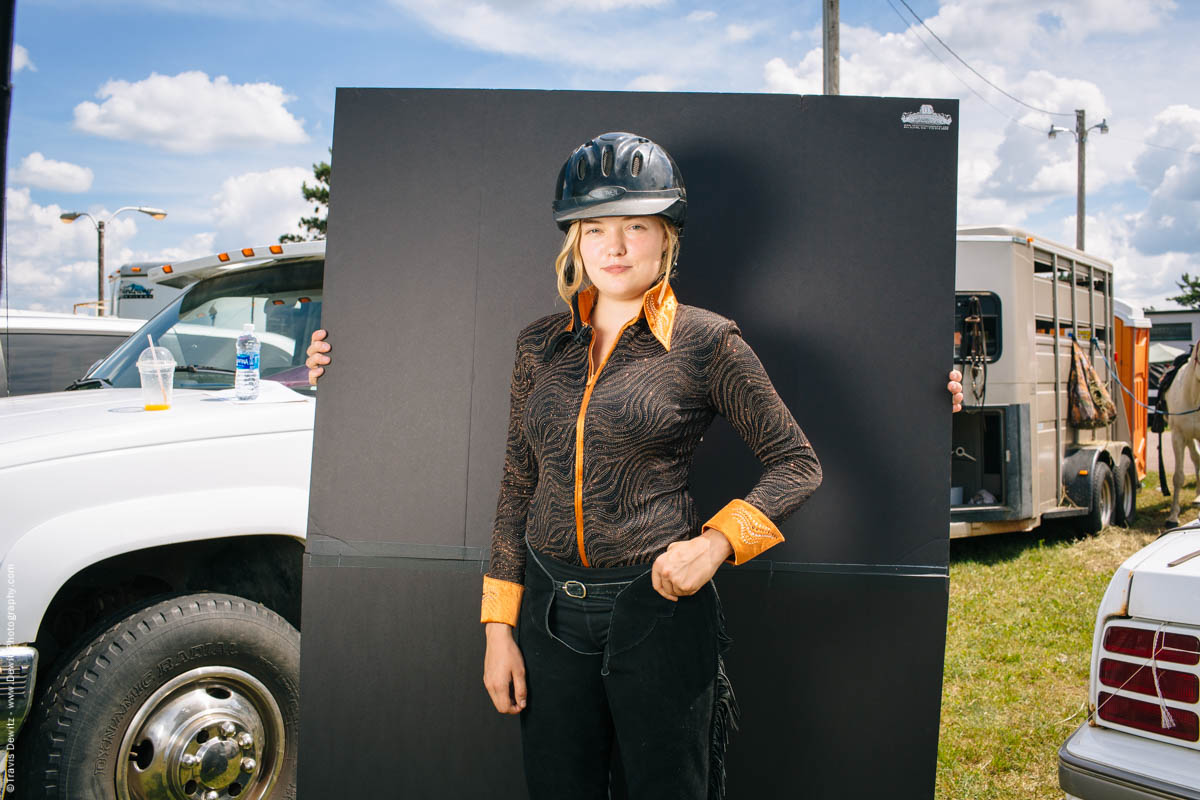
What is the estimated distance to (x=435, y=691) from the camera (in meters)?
2.85

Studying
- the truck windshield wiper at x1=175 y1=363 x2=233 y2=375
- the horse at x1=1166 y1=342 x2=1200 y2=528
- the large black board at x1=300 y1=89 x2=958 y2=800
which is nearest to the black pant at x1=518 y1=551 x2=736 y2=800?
the large black board at x1=300 y1=89 x2=958 y2=800

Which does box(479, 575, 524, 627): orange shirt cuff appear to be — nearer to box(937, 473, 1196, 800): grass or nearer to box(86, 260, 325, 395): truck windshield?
box(86, 260, 325, 395): truck windshield

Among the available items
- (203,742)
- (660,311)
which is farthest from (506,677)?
(203,742)

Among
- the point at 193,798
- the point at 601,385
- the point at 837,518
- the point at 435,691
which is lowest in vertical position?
the point at 193,798

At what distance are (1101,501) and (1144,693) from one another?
24.0 ft

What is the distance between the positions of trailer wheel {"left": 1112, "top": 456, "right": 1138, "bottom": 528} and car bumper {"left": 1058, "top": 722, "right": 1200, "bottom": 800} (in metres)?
7.97

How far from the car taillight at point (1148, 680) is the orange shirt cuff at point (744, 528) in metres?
1.22

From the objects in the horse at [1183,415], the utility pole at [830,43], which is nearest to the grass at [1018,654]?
the horse at [1183,415]

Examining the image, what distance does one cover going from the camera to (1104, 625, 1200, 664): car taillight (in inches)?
89.1

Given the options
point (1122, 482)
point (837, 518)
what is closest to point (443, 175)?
point (837, 518)

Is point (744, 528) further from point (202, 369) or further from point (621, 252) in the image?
point (202, 369)

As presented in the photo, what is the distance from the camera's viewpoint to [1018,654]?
5449 mm

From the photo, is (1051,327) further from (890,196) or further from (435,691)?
(435,691)

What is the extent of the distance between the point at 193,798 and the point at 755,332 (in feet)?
7.82
